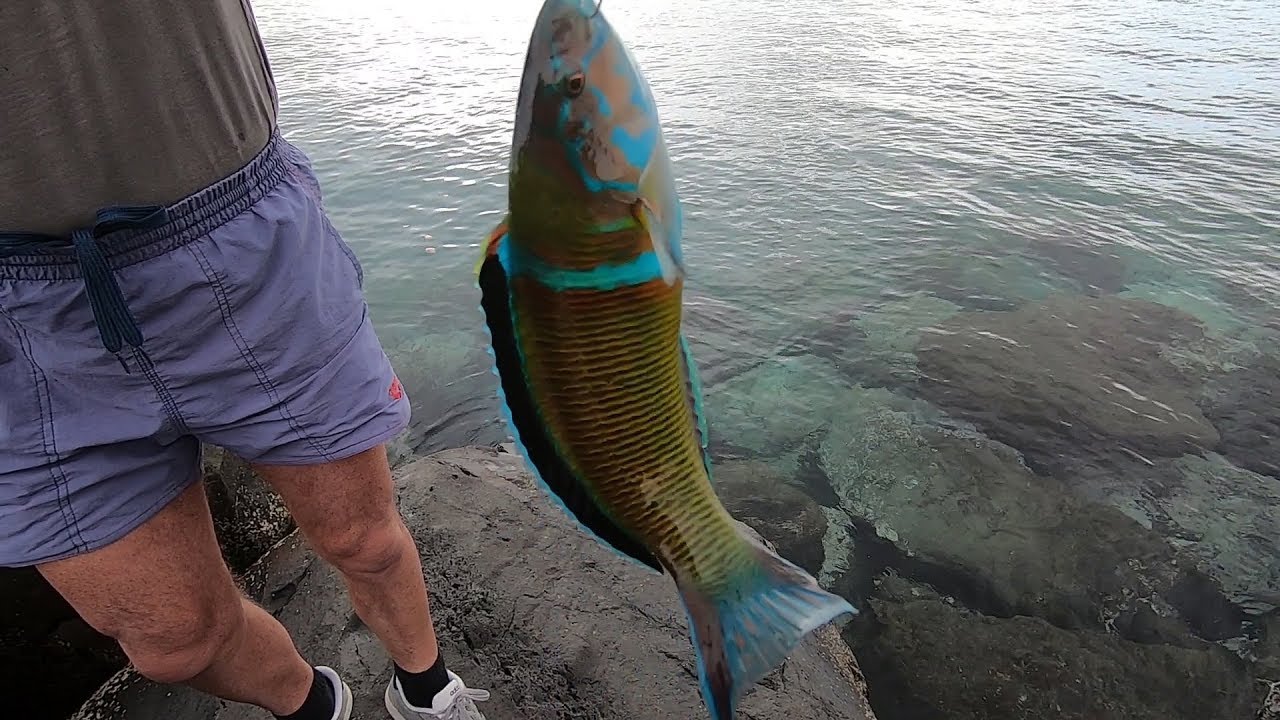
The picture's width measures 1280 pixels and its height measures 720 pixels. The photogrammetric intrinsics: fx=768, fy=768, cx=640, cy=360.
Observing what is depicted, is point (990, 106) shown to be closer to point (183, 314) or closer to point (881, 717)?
point (881, 717)

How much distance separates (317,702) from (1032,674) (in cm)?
364

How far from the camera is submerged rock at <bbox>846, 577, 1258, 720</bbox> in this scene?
4.04m

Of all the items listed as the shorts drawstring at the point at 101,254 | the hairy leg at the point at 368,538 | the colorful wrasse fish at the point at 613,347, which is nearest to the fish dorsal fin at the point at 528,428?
the colorful wrasse fish at the point at 613,347

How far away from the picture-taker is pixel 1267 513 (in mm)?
5504

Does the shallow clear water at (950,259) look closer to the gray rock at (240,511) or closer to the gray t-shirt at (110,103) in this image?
the gray rock at (240,511)

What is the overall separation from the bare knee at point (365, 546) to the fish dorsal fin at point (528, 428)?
946 millimetres

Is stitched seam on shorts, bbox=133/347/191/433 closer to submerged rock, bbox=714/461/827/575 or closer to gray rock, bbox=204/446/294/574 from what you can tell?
gray rock, bbox=204/446/294/574

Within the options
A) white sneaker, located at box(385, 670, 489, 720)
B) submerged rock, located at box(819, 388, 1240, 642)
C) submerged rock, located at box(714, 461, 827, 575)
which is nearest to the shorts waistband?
white sneaker, located at box(385, 670, 489, 720)

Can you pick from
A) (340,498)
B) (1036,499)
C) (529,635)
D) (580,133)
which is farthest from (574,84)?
Result: (1036,499)

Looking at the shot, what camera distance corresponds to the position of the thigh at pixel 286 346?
1835 mm

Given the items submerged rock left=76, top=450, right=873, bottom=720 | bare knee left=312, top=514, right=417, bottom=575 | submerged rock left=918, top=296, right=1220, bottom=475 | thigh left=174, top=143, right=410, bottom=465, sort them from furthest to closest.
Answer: submerged rock left=918, top=296, right=1220, bottom=475 → submerged rock left=76, top=450, right=873, bottom=720 → bare knee left=312, top=514, right=417, bottom=575 → thigh left=174, top=143, right=410, bottom=465

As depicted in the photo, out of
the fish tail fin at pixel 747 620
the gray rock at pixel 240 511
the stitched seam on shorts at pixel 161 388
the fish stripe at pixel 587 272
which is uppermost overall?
the fish stripe at pixel 587 272

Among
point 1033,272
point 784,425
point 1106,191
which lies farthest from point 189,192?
point 1106,191

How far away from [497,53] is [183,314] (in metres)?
21.8
